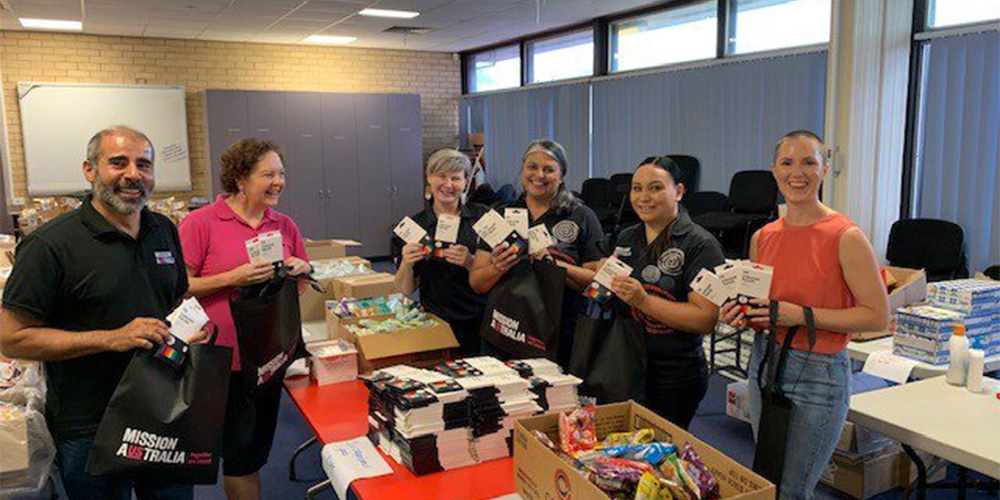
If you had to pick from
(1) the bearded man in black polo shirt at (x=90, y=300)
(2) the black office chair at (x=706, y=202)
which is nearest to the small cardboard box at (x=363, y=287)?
(1) the bearded man in black polo shirt at (x=90, y=300)

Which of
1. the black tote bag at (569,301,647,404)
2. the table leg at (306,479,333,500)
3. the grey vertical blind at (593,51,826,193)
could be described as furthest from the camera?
the grey vertical blind at (593,51,826,193)

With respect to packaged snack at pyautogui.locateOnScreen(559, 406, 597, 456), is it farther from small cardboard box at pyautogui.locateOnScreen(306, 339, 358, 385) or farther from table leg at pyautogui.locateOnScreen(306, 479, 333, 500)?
table leg at pyautogui.locateOnScreen(306, 479, 333, 500)

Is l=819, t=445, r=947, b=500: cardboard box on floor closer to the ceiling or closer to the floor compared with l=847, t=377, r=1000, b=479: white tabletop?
closer to the floor

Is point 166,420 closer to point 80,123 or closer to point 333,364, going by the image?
point 333,364

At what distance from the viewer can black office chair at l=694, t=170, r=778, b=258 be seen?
19.2ft

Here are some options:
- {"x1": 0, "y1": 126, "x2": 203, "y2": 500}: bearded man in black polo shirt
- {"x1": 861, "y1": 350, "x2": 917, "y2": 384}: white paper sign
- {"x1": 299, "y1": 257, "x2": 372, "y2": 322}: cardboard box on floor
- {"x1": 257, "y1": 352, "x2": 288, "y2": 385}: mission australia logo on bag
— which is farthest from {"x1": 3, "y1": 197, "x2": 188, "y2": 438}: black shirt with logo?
{"x1": 861, "y1": 350, "x2": 917, "y2": 384}: white paper sign

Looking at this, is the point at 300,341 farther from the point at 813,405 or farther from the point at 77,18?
the point at 77,18

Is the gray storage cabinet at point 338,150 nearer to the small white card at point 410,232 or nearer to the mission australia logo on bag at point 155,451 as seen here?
the small white card at point 410,232

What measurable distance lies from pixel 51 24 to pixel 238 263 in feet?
23.7

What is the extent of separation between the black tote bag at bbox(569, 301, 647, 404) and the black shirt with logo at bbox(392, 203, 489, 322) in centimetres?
68

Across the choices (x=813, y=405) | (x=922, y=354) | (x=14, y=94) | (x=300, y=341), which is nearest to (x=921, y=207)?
(x=922, y=354)

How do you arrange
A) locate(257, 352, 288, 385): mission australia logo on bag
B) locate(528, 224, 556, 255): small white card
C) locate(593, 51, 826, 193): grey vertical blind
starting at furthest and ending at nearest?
locate(593, 51, 826, 193): grey vertical blind, locate(528, 224, 556, 255): small white card, locate(257, 352, 288, 385): mission australia logo on bag

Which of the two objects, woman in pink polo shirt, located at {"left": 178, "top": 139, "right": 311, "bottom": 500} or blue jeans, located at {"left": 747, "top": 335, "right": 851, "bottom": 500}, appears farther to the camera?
woman in pink polo shirt, located at {"left": 178, "top": 139, "right": 311, "bottom": 500}

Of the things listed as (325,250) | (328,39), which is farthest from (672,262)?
(328,39)
